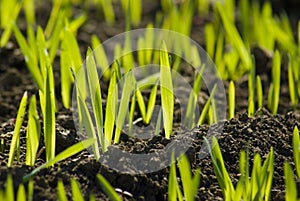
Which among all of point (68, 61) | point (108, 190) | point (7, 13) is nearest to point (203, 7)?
point (7, 13)

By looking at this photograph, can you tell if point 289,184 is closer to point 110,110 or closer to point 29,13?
point 110,110

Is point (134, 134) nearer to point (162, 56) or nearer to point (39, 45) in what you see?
point (162, 56)

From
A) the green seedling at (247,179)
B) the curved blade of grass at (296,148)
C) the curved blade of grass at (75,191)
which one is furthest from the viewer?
the curved blade of grass at (296,148)

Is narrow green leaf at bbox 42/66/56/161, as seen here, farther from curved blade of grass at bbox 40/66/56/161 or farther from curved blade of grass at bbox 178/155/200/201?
curved blade of grass at bbox 178/155/200/201

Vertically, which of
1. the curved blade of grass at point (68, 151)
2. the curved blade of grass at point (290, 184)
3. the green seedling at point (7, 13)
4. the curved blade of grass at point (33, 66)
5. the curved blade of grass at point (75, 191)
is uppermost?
the green seedling at point (7, 13)

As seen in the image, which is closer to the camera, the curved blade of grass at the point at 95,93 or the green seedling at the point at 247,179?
the green seedling at the point at 247,179

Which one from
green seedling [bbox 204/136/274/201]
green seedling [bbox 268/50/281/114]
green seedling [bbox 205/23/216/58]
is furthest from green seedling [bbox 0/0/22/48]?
green seedling [bbox 204/136/274/201]

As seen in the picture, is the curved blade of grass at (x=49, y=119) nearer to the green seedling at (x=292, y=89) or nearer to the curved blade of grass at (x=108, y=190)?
the curved blade of grass at (x=108, y=190)

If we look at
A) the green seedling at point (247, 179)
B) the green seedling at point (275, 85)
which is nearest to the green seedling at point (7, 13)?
the green seedling at point (275, 85)

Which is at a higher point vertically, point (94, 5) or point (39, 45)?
point (94, 5)

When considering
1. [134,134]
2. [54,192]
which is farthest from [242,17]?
[54,192]

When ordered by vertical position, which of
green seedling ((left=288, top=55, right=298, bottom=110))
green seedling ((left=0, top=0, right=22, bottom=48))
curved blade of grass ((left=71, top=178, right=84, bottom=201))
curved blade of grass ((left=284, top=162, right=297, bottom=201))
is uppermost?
green seedling ((left=0, top=0, right=22, bottom=48))
